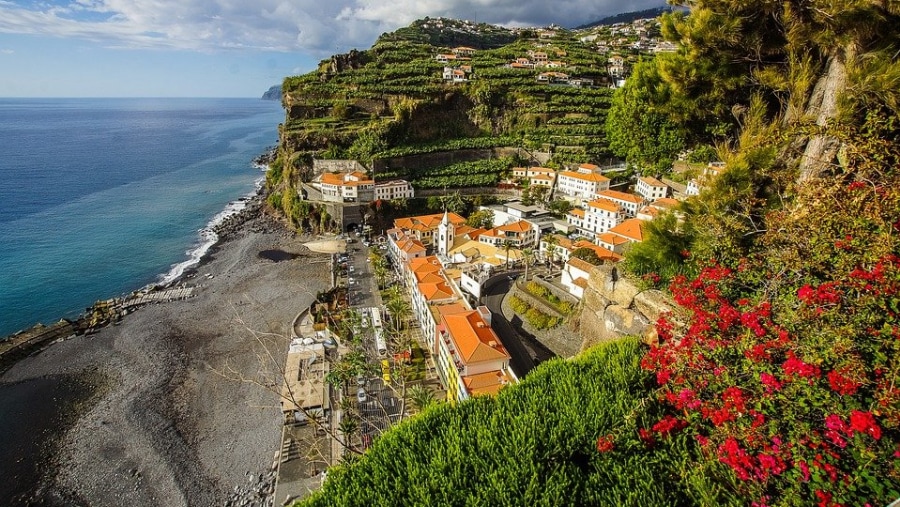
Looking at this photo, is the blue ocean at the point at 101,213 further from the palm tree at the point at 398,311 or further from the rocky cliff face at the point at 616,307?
the rocky cliff face at the point at 616,307

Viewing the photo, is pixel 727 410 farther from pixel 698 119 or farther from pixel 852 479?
pixel 698 119

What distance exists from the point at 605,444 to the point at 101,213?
6248cm

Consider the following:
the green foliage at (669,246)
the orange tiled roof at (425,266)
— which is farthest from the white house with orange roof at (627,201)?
the green foliage at (669,246)

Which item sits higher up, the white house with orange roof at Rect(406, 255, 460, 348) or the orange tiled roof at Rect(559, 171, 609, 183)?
the orange tiled roof at Rect(559, 171, 609, 183)

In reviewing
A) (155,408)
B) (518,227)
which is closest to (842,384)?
(155,408)

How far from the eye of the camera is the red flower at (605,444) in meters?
5.62

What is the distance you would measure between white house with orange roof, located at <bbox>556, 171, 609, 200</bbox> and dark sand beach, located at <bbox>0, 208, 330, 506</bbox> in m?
26.0

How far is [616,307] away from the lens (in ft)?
31.6

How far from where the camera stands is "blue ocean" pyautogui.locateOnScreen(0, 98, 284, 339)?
33188 millimetres

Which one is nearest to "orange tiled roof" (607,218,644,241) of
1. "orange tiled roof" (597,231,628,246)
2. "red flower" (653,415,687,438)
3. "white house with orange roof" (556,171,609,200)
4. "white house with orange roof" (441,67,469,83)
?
"orange tiled roof" (597,231,628,246)

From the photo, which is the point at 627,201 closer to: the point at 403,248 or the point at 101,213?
the point at 403,248

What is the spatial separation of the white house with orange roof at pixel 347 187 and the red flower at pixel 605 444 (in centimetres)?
3912

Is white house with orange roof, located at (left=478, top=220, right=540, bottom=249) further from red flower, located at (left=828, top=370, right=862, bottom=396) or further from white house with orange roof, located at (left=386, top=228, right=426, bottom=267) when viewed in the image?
red flower, located at (left=828, top=370, right=862, bottom=396)

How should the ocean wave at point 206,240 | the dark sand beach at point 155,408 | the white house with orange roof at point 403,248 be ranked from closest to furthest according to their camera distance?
the dark sand beach at point 155,408, the white house with orange roof at point 403,248, the ocean wave at point 206,240
